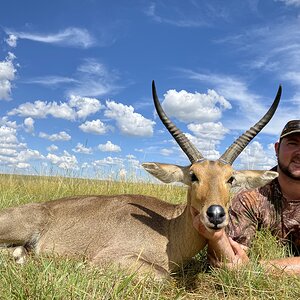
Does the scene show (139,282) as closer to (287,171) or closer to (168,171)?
(168,171)

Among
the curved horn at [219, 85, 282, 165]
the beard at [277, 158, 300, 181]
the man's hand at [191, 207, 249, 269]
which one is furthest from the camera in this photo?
the beard at [277, 158, 300, 181]

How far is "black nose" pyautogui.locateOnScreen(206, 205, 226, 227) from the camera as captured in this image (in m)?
5.27

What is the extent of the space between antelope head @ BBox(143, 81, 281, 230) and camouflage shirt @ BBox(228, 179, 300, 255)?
68 cm

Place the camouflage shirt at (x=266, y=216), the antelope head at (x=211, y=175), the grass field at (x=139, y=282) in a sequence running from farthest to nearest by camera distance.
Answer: the camouflage shirt at (x=266, y=216) → the antelope head at (x=211, y=175) → the grass field at (x=139, y=282)

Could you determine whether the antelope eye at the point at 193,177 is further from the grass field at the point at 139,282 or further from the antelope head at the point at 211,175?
the grass field at the point at 139,282

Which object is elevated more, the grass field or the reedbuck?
the reedbuck

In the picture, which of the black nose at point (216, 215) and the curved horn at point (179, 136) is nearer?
the black nose at point (216, 215)

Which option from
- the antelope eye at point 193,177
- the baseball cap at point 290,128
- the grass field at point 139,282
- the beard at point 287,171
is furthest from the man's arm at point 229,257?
the baseball cap at point 290,128

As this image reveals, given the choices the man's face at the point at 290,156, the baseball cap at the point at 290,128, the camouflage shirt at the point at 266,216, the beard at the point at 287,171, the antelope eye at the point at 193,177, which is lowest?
the camouflage shirt at the point at 266,216

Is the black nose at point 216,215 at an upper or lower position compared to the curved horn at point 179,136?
lower

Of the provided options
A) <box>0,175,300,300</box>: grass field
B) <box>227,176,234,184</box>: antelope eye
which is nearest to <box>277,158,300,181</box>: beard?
<box>0,175,300,300</box>: grass field

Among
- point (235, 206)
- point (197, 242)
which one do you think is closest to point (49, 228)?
point (197, 242)

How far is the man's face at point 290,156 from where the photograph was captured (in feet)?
23.5

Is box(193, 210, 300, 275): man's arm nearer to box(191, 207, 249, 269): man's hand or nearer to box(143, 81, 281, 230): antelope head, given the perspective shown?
box(191, 207, 249, 269): man's hand
